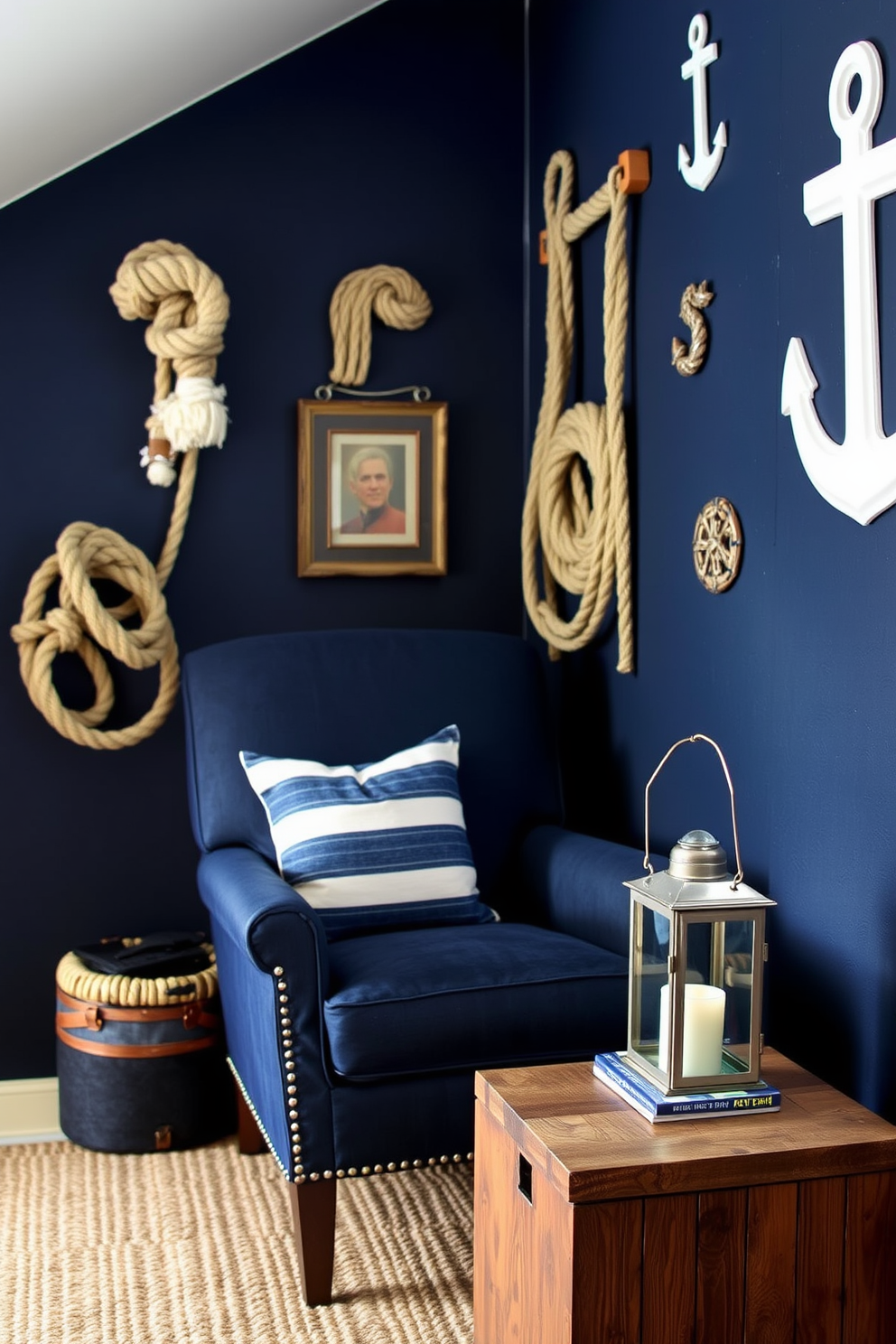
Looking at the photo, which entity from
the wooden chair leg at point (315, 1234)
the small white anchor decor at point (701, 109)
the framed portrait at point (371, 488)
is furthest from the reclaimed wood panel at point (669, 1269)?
the framed portrait at point (371, 488)

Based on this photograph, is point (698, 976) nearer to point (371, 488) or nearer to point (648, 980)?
point (648, 980)

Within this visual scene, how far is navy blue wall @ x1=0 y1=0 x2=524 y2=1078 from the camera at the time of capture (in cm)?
311

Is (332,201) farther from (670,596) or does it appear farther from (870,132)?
(870,132)

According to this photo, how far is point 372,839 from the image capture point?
260 cm

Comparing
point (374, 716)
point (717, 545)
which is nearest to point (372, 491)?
point (374, 716)

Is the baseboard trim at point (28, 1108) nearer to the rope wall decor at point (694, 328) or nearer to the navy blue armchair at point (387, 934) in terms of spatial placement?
the navy blue armchair at point (387, 934)

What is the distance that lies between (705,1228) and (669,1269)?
0.06 metres

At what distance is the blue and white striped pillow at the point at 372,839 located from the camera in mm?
2557

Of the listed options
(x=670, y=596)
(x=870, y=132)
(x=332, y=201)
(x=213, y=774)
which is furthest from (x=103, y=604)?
(x=870, y=132)

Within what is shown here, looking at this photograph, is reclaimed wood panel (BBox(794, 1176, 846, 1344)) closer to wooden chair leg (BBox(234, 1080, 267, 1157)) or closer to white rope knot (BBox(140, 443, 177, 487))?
Answer: wooden chair leg (BBox(234, 1080, 267, 1157))

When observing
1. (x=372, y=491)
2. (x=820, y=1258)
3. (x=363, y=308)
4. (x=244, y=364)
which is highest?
(x=363, y=308)

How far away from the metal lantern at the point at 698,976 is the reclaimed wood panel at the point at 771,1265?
17cm

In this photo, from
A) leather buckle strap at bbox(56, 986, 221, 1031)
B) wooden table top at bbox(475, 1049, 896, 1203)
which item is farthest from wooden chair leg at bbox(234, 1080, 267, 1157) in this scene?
wooden table top at bbox(475, 1049, 896, 1203)

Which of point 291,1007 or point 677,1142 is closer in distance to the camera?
point 677,1142
